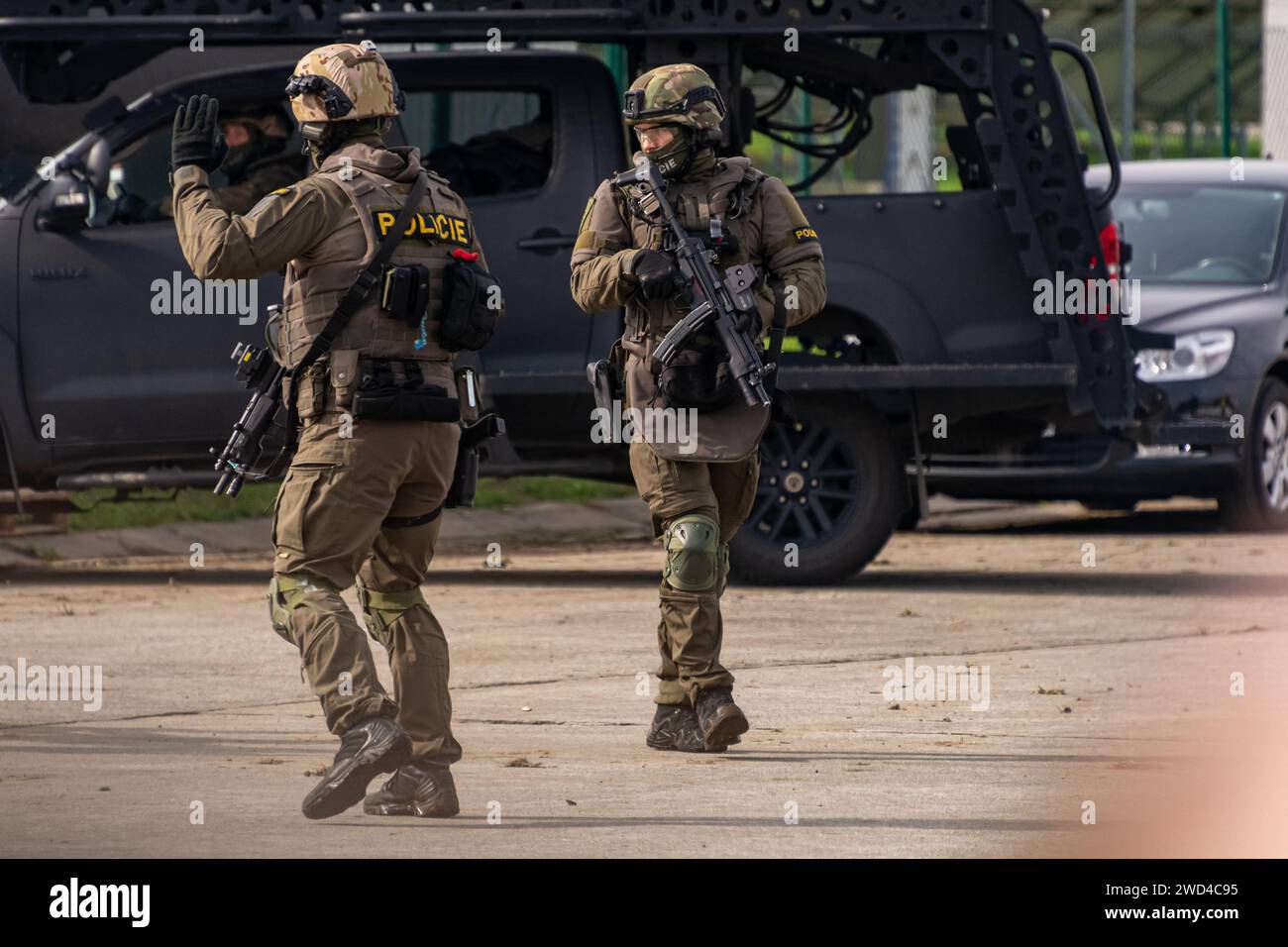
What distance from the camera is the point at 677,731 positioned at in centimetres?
668

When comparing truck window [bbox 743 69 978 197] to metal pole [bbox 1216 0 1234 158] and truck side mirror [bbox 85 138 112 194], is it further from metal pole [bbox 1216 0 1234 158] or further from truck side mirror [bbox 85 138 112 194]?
metal pole [bbox 1216 0 1234 158]

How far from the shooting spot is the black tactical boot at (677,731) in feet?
21.9

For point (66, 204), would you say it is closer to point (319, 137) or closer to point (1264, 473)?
point (319, 137)

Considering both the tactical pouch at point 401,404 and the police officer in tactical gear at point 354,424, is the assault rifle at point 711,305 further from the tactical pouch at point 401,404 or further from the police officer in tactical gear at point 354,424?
the tactical pouch at point 401,404

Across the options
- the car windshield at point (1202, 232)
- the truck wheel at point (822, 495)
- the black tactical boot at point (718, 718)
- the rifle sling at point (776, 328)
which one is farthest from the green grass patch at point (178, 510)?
the black tactical boot at point (718, 718)

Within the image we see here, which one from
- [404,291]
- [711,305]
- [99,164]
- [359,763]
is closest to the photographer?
[359,763]

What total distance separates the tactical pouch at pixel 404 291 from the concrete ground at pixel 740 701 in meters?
1.18

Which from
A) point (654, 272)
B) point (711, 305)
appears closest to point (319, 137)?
point (654, 272)

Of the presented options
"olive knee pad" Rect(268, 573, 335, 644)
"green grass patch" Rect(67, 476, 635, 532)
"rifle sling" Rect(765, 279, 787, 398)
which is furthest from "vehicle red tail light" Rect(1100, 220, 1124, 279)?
"olive knee pad" Rect(268, 573, 335, 644)

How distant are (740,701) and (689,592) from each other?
97 centimetres

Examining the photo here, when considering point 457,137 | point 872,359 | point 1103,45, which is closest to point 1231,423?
point 872,359

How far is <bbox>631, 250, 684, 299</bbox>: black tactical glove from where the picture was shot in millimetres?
6625

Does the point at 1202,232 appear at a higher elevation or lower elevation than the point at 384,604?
higher

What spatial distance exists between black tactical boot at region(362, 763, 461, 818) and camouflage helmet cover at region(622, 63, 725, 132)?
2.01 meters
